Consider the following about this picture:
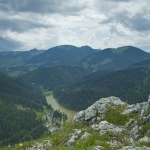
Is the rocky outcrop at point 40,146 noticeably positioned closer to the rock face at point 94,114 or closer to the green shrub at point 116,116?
the rock face at point 94,114

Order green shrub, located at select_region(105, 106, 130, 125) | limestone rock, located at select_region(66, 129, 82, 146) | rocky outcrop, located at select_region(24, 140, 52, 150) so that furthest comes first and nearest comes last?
green shrub, located at select_region(105, 106, 130, 125) < rocky outcrop, located at select_region(24, 140, 52, 150) < limestone rock, located at select_region(66, 129, 82, 146)

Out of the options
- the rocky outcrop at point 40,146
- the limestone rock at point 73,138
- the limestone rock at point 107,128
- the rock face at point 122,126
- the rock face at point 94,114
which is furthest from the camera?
the rock face at point 94,114

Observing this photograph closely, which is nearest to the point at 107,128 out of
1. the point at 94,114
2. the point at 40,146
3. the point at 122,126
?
the point at 122,126

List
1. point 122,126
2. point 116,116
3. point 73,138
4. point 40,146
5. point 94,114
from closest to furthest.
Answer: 1. point 73,138
2. point 40,146
3. point 122,126
4. point 116,116
5. point 94,114

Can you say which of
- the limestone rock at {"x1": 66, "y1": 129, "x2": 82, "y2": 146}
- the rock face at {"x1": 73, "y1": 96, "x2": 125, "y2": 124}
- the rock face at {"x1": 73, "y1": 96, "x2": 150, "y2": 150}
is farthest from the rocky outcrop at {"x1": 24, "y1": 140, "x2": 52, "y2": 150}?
the rock face at {"x1": 73, "y1": 96, "x2": 125, "y2": 124}

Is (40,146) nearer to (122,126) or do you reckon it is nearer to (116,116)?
(122,126)

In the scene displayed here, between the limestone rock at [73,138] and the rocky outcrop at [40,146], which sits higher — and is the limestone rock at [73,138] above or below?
above

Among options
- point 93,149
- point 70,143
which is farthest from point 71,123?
point 93,149

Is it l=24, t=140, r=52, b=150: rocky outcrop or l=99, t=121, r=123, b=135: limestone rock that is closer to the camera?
l=24, t=140, r=52, b=150: rocky outcrop

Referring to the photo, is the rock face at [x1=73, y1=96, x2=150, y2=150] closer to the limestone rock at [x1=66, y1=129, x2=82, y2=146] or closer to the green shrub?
the green shrub

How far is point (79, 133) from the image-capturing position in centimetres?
1833

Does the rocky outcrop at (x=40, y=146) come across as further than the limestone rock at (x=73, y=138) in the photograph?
Yes

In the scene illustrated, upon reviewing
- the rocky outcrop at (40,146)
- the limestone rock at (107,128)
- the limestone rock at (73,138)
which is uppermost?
the limestone rock at (107,128)

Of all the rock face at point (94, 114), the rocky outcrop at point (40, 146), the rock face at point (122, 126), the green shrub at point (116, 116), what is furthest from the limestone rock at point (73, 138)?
the rock face at point (94, 114)
